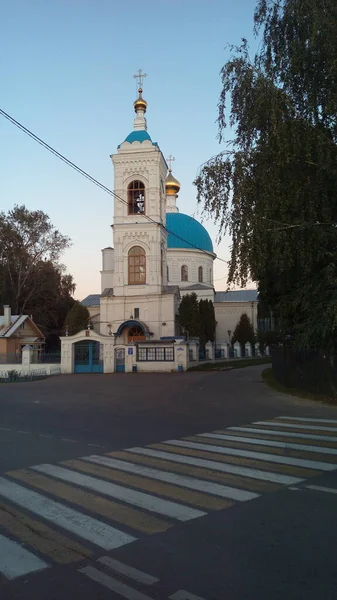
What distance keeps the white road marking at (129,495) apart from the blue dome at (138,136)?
126 ft

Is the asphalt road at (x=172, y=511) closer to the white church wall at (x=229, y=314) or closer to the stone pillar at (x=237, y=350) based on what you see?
the stone pillar at (x=237, y=350)

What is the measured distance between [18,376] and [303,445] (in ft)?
85.0

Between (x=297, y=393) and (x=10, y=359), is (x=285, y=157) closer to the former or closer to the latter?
(x=297, y=393)

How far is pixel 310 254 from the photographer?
1452 centimetres

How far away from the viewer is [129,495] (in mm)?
6031

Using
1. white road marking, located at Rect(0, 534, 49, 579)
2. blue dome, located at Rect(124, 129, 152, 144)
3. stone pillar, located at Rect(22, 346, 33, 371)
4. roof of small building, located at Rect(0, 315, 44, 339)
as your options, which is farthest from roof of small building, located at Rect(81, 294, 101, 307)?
white road marking, located at Rect(0, 534, 49, 579)

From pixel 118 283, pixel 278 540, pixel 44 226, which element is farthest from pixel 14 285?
pixel 278 540

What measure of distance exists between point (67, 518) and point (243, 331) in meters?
52.0

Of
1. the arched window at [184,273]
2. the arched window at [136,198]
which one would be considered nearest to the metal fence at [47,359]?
the arched window at [136,198]

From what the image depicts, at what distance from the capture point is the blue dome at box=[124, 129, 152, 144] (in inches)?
1682

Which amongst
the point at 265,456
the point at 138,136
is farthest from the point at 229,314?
the point at 265,456

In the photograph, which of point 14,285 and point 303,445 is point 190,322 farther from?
point 303,445

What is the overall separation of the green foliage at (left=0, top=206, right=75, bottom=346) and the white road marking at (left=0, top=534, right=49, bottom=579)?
4586cm

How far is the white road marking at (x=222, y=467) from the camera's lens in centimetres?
666
